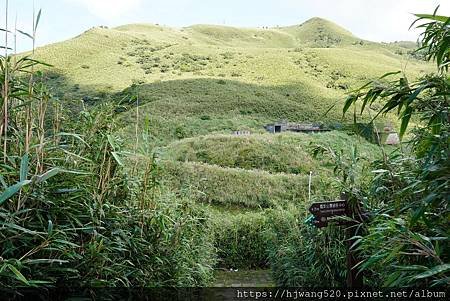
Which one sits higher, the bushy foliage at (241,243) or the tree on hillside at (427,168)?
the tree on hillside at (427,168)

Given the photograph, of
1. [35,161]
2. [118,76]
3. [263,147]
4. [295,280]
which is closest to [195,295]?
[295,280]

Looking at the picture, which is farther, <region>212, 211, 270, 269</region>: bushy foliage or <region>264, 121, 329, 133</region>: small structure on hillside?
<region>264, 121, 329, 133</region>: small structure on hillside

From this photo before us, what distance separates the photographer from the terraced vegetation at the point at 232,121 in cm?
345

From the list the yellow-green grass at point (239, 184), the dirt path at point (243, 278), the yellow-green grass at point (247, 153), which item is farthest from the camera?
the yellow-green grass at point (247, 153)

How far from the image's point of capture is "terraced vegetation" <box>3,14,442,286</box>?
136 inches

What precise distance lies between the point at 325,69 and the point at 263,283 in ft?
116

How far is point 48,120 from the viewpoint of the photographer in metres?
2.26

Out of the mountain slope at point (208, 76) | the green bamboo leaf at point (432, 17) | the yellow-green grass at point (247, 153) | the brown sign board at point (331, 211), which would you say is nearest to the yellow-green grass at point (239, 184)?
the yellow-green grass at point (247, 153)

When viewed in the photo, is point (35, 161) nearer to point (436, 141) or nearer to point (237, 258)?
point (436, 141)

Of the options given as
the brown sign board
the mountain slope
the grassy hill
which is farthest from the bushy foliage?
the mountain slope

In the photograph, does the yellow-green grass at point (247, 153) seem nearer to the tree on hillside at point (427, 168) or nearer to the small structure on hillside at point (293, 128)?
the small structure on hillside at point (293, 128)

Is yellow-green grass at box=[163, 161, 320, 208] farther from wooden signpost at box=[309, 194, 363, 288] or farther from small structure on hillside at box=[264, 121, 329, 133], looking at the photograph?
small structure on hillside at box=[264, 121, 329, 133]

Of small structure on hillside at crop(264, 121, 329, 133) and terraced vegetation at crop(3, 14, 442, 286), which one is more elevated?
terraced vegetation at crop(3, 14, 442, 286)

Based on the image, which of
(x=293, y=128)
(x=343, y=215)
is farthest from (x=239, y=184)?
(x=293, y=128)
